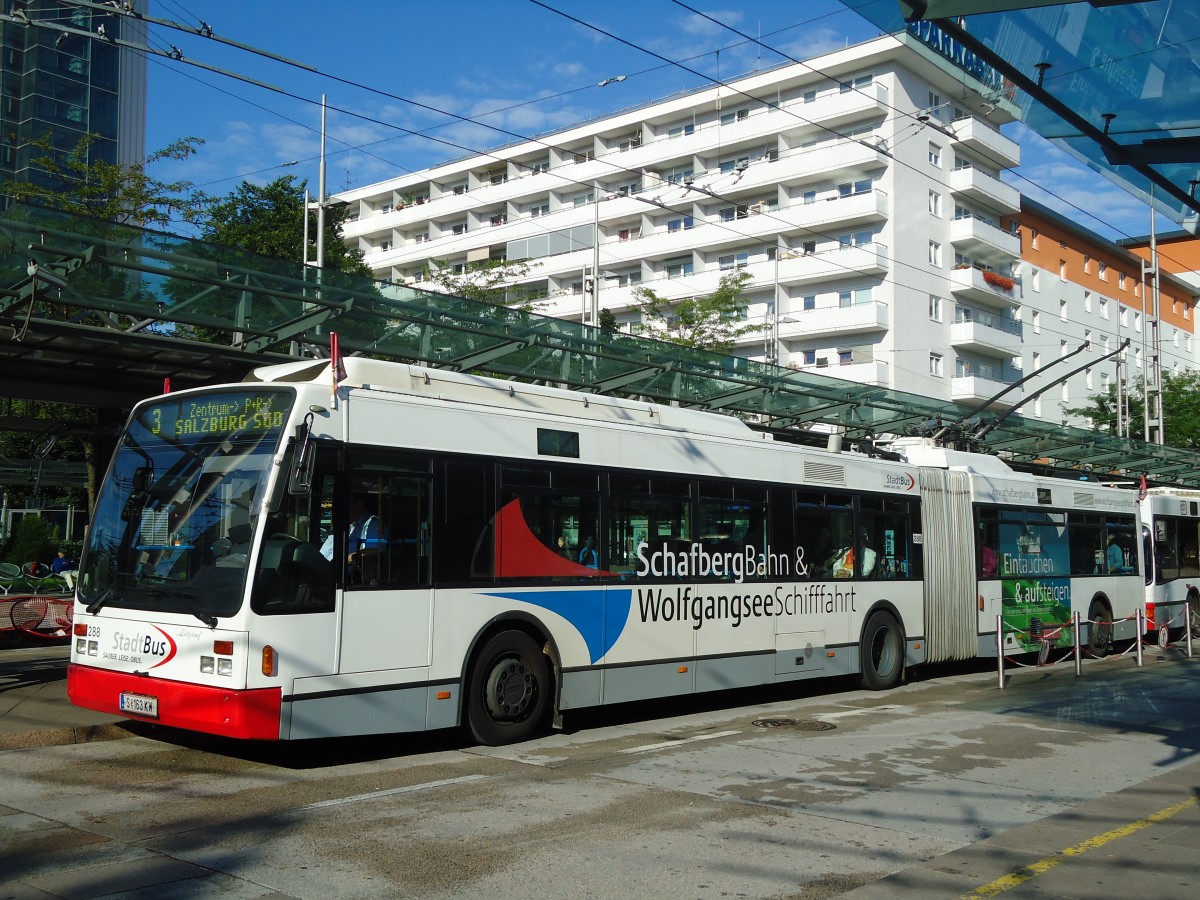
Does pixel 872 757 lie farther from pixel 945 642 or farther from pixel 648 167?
pixel 648 167

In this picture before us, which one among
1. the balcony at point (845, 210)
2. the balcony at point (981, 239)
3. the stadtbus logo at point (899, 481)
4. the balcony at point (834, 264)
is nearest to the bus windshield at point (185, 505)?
the stadtbus logo at point (899, 481)

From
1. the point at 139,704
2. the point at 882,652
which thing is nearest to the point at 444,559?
the point at 139,704

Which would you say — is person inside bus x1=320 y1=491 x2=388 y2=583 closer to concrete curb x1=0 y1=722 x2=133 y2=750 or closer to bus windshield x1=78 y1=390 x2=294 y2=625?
bus windshield x1=78 y1=390 x2=294 y2=625

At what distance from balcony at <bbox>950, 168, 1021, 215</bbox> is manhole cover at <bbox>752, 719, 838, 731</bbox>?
46.5 meters

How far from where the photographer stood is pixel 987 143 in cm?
5416

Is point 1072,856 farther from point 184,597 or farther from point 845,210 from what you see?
point 845,210

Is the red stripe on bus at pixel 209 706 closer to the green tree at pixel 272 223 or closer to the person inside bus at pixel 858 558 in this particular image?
the person inside bus at pixel 858 558

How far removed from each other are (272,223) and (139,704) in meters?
37.5

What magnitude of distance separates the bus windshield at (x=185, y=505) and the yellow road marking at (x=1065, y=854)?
5338 millimetres

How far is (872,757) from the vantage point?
980 centimetres

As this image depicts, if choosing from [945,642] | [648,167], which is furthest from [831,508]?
[648,167]

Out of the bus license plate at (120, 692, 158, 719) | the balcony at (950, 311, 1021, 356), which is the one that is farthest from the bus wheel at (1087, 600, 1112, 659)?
the balcony at (950, 311, 1021, 356)

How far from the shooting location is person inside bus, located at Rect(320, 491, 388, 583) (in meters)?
8.84

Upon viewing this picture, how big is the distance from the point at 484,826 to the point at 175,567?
3.36 metres
